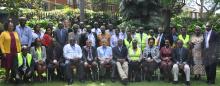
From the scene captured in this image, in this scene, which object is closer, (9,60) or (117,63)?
(9,60)

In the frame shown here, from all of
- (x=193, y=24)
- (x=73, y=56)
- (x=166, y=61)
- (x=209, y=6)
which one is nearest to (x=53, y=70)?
(x=73, y=56)

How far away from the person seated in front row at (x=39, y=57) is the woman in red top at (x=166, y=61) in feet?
11.9

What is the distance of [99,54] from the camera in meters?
15.0

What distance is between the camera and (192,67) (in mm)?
15250

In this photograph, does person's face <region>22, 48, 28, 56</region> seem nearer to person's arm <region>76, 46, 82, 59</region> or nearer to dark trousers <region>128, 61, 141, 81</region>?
person's arm <region>76, 46, 82, 59</region>

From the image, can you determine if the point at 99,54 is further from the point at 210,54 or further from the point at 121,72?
the point at 210,54

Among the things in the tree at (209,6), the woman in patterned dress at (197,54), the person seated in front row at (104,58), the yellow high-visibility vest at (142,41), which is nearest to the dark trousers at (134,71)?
the person seated in front row at (104,58)

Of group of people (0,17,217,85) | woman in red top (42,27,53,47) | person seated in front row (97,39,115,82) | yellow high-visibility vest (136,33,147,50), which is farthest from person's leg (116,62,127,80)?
woman in red top (42,27,53,47)

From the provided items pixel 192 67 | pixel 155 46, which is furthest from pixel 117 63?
pixel 192 67

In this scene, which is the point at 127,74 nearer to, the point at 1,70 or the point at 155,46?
the point at 155,46

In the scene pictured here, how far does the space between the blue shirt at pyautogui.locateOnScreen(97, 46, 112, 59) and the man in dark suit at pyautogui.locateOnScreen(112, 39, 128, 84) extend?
0.15 m

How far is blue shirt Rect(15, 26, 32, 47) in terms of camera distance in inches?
566

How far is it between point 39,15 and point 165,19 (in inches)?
426

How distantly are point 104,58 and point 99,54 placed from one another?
21 cm
